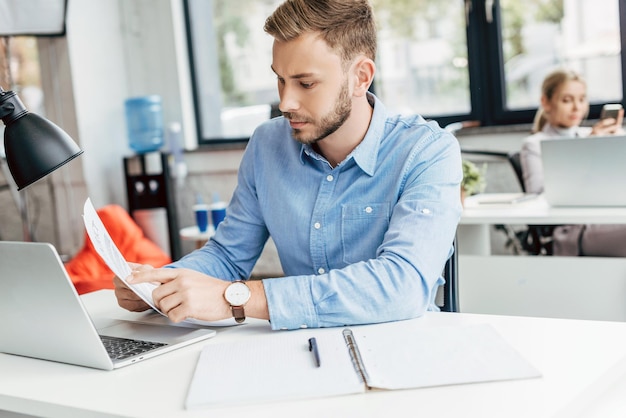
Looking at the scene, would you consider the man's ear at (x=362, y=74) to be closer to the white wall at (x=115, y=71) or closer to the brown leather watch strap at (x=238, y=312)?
the brown leather watch strap at (x=238, y=312)

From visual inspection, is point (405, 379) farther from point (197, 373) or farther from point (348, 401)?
point (197, 373)

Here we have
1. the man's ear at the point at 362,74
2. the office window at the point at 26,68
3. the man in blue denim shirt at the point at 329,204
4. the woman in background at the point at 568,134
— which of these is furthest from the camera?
the office window at the point at 26,68

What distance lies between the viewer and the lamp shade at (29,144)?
3.85 ft

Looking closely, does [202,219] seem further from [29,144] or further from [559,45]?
[29,144]

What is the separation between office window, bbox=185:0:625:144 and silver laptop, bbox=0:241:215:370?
116 inches

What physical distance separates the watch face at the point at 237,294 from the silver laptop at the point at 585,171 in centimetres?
156

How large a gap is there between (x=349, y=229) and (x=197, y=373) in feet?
1.90

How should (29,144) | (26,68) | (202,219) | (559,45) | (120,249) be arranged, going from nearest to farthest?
(29,144)
(202,219)
(559,45)
(120,249)
(26,68)

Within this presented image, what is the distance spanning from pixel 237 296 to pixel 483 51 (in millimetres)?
3423

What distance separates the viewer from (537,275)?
8.50 feet

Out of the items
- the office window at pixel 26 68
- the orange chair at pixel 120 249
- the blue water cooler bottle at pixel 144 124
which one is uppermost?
the office window at pixel 26 68

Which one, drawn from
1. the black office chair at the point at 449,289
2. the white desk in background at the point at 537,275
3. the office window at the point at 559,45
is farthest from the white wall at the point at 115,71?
the black office chair at the point at 449,289

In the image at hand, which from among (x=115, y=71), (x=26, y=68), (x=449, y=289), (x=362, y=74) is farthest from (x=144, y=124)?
(x=449, y=289)

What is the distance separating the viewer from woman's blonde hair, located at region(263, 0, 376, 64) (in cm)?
151
